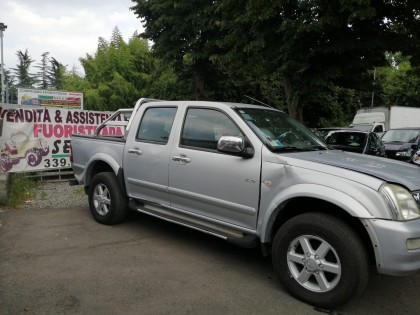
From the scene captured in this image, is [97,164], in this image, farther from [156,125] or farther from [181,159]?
[181,159]

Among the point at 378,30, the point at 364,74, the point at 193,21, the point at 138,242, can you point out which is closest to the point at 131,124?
the point at 138,242

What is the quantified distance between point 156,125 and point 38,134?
4786mm

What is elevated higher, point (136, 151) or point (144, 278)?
point (136, 151)

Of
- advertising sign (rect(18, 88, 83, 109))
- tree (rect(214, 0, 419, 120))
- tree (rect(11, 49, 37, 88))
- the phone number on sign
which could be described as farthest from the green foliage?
tree (rect(11, 49, 37, 88))

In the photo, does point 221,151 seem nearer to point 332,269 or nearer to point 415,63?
point 332,269

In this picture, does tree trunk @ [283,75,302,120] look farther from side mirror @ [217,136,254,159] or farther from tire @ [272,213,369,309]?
tire @ [272,213,369,309]

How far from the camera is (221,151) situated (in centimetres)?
389

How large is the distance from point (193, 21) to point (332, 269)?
44.7 ft

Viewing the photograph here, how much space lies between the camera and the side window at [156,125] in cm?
471

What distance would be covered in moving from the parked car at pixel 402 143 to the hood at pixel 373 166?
8.95 metres

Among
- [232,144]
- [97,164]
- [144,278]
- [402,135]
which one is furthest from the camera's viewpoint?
[402,135]

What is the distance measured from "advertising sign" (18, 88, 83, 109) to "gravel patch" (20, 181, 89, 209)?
5.93 meters

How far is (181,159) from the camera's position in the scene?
4289mm

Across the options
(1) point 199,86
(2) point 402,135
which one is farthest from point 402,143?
(1) point 199,86
